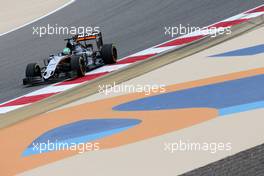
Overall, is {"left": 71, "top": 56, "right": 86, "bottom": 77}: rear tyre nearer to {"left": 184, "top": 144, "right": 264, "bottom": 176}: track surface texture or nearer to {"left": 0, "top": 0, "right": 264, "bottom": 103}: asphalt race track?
{"left": 0, "top": 0, "right": 264, "bottom": 103}: asphalt race track

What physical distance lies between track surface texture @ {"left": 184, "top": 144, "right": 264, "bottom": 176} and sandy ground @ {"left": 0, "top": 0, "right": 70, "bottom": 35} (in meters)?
12.7

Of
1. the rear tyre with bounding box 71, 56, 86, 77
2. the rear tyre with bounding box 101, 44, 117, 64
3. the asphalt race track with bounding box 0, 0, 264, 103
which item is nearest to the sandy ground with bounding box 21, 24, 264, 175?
the rear tyre with bounding box 71, 56, 86, 77

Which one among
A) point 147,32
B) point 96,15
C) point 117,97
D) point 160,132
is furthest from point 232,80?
point 96,15

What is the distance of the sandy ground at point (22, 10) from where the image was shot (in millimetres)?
17920

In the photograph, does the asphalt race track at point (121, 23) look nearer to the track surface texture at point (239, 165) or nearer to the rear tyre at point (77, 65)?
the rear tyre at point (77, 65)

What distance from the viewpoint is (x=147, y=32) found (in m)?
13.5

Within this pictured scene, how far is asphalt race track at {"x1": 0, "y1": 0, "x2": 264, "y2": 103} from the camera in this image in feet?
41.7

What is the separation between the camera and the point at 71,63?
10.2 metres

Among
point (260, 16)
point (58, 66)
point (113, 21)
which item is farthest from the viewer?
point (113, 21)

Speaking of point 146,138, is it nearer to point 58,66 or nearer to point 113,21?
point 58,66

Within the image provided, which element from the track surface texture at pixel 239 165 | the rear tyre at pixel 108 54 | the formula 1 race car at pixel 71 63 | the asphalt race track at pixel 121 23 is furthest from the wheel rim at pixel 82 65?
the track surface texture at pixel 239 165

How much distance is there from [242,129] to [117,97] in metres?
2.55

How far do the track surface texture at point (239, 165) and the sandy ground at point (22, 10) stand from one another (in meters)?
12.7

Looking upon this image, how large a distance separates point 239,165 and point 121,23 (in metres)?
9.99
